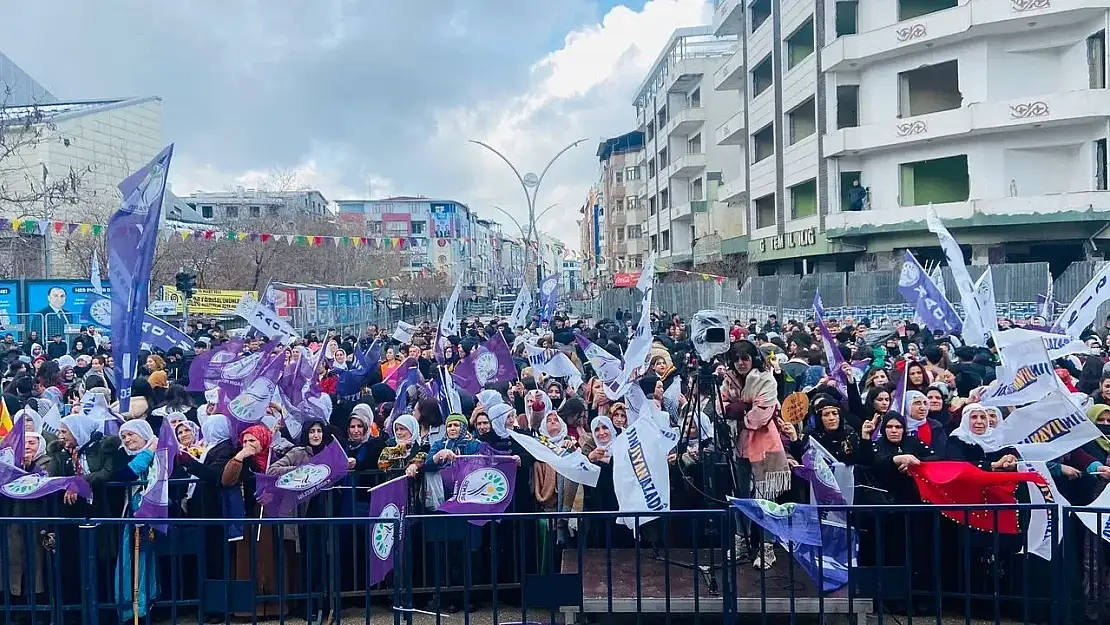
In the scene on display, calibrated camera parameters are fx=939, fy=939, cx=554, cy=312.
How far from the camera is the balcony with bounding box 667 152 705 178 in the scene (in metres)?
48.2

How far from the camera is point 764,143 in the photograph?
3759 centimetres

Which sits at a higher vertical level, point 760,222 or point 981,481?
point 760,222

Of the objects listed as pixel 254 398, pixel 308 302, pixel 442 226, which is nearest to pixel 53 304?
pixel 308 302

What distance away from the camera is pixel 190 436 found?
653 centimetres

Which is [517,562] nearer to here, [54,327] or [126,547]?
[126,547]

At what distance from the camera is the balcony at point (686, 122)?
47.3 m

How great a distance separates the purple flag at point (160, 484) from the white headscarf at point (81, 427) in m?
1.25

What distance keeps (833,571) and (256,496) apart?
11.3 ft

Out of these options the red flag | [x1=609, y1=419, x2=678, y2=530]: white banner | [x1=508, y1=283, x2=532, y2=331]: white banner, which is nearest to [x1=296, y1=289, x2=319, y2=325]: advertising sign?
[x1=508, y1=283, x2=532, y2=331]: white banner

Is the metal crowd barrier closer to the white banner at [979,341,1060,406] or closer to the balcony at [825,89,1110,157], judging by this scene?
the white banner at [979,341,1060,406]

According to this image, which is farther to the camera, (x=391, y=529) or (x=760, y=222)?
(x=760, y=222)

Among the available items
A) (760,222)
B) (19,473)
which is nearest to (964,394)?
(19,473)

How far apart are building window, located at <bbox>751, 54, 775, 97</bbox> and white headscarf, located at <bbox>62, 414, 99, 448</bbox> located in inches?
1264

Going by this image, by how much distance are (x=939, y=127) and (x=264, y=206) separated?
46896 mm
